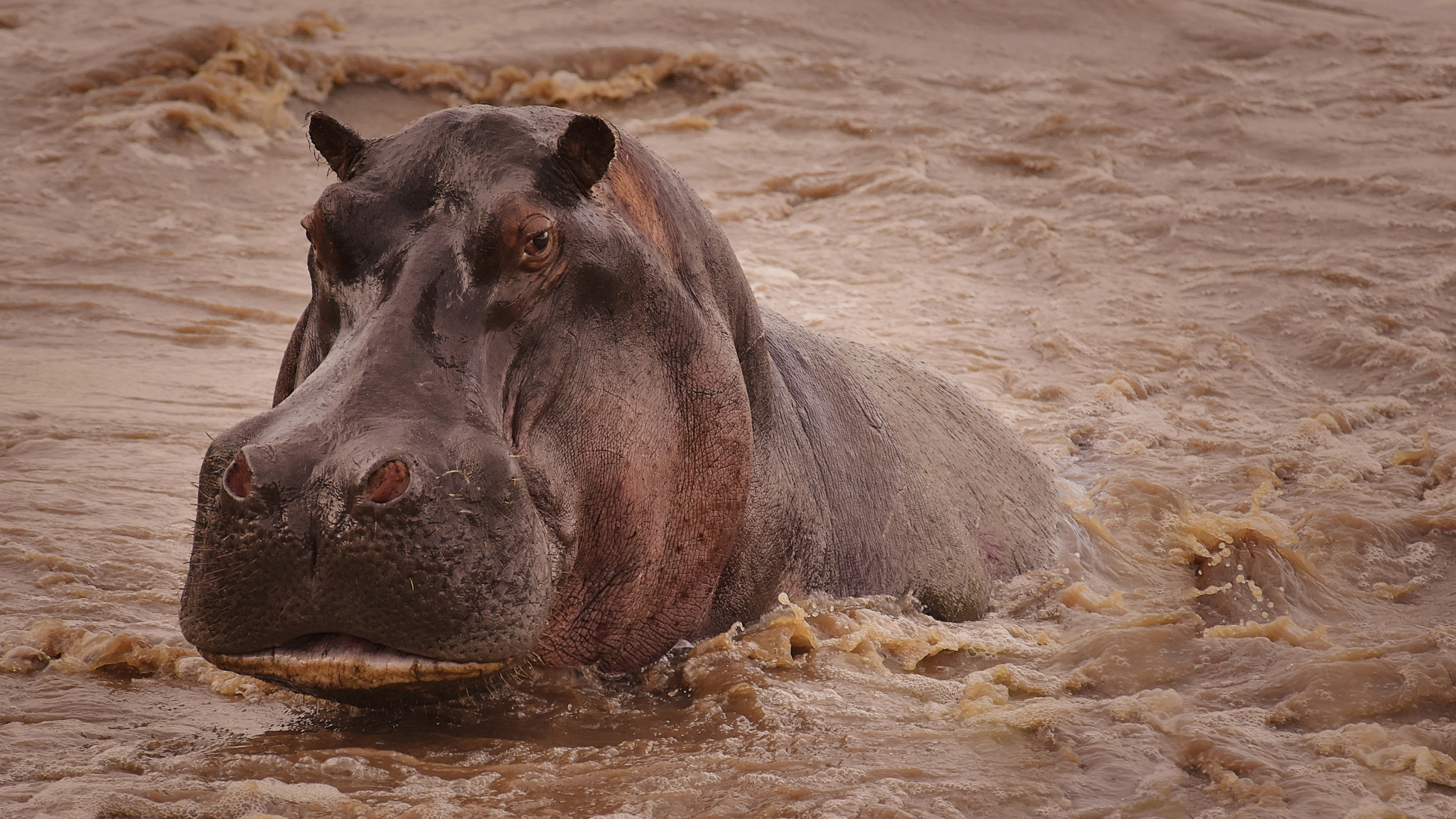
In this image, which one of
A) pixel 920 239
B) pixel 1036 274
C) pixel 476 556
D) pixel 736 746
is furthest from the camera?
pixel 920 239

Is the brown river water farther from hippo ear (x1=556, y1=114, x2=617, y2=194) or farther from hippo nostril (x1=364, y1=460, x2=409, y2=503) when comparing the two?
hippo ear (x1=556, y1=114, x2=617, y2=194)

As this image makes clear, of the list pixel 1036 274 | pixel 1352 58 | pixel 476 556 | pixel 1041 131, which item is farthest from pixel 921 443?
pixel 1352 58

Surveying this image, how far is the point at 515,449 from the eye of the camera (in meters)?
3.15

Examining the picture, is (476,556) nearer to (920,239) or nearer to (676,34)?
(920,239)

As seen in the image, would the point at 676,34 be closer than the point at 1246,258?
No

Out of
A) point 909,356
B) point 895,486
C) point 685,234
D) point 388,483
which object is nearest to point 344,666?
point 388,483

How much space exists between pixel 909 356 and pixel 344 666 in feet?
14.1

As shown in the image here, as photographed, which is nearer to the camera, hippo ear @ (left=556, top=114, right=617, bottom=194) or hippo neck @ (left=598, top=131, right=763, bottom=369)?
hippo ear @ (left=556, top=114, right=617, bottom=194)

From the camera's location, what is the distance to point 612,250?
11.1 feet

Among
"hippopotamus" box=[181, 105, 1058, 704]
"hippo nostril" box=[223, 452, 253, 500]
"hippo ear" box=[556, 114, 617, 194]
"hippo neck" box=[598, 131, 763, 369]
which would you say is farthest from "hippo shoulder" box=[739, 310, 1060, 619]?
"hippo nostril" box=[223, 452, 253, 500]

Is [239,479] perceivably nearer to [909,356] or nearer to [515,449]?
[515,449]

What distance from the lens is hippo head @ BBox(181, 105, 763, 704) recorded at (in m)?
2.77

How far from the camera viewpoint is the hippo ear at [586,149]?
3289 mm

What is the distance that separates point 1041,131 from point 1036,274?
416 centimetres
